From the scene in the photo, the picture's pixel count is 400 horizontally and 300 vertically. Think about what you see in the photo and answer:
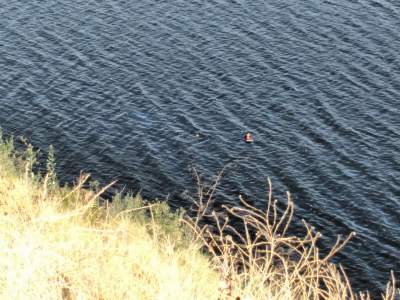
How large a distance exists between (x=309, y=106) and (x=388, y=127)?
18.4 ft

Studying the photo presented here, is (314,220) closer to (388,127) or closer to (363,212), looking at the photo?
(363,212)

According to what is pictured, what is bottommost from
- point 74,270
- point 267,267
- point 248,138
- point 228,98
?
point 228,98

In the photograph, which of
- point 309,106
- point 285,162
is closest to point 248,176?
point 285,162

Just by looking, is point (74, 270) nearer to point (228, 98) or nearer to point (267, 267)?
point (267, 267)

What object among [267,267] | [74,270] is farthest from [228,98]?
[267,267]

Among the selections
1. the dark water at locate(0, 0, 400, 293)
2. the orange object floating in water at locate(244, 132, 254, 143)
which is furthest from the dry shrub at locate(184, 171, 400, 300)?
the orange object floating in water at locate(244, 132, 254, 143)

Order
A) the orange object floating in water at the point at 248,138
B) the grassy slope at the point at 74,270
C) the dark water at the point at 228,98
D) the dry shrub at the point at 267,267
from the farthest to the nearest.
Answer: the orange object floating in water at the point at 248,138 < the dark water at the point at 228,98 < the grassy slope at the point at 74,270 < the dry shrub at the point at 267,267

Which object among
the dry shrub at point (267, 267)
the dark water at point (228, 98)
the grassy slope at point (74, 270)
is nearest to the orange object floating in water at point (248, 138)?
the dark water at point (228, 98)

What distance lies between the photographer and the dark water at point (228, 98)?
3888cm

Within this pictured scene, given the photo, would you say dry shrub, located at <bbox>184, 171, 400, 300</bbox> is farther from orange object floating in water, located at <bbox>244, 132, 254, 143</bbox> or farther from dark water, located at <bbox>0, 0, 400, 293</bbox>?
orange object floating in water, located at <bbox>244, 132, 254, 143</bbox>

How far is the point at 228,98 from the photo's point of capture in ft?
154

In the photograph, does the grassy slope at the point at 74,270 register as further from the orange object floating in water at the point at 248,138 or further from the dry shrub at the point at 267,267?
the orange object floating in water at the point at 248,138

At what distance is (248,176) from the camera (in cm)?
3991

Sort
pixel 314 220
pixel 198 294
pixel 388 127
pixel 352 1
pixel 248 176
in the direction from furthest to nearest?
pixel 352 1, pixel 388 127, pixel 248 176, pixel 314 220, pixel 198 294
